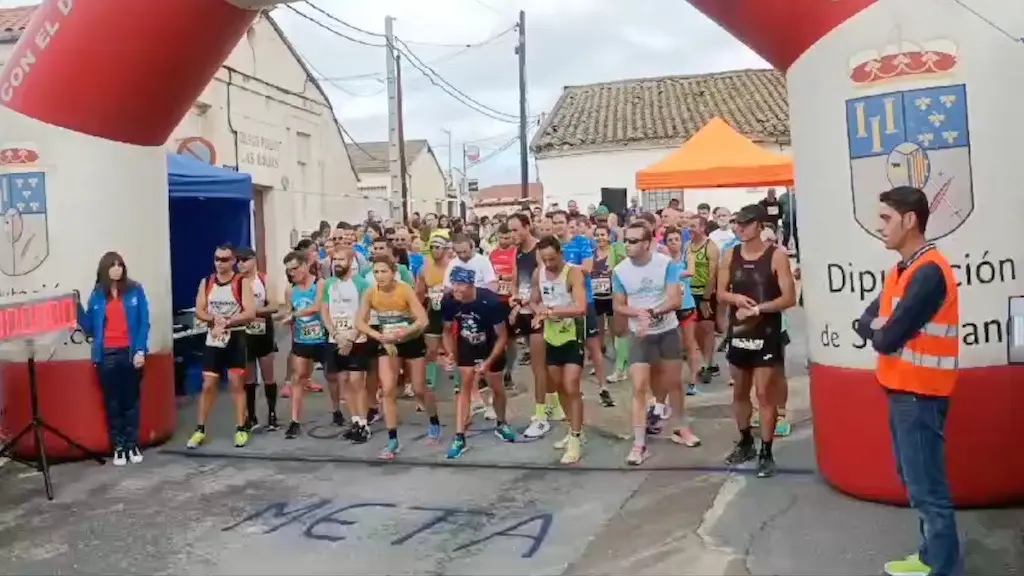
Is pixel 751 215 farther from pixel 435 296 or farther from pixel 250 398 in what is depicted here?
pixel 250 398

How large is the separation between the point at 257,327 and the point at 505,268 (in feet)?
7.59

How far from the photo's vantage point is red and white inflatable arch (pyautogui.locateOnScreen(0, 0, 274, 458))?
7129mm

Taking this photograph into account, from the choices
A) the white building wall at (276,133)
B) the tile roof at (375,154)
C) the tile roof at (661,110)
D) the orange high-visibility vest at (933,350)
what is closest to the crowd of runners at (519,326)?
the orange high-visibility vest at (933,350)

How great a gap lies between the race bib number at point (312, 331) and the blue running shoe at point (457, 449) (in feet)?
5.77

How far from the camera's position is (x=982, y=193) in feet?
17.1

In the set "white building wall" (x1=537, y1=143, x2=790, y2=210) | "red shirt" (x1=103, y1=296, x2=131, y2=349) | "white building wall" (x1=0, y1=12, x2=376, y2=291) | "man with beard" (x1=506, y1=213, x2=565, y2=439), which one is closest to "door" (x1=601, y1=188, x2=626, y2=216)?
"white building wall" (x1=537, y1=143, x2=790, y2=210)

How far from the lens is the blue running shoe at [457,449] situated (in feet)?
24.1

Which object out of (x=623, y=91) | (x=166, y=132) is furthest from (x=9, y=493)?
(x=623, y=91)

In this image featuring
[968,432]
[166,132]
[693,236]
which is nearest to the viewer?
[968,432]

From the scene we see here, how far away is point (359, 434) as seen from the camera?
319 inches

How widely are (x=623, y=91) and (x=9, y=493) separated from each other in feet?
91.1

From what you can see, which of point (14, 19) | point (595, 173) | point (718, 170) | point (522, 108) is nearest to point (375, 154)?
point (522, 108)

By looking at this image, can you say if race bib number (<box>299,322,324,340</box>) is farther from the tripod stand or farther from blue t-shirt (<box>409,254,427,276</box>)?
blue t-shirt (<box>409,254,427,276</box>)

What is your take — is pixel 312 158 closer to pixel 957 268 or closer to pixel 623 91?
pixel 623 91
